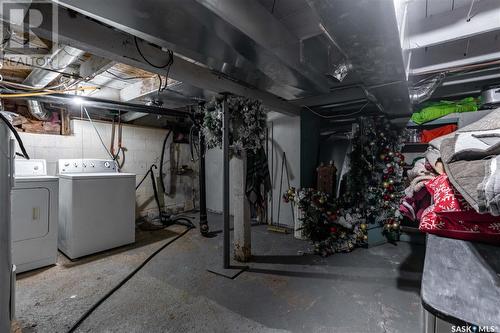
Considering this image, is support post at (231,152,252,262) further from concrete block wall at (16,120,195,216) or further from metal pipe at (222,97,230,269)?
concrete block wall at (16,120,195,216)

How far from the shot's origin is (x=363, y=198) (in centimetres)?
334

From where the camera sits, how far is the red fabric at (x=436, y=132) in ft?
10.3

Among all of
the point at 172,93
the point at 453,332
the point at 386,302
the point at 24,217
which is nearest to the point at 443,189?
the point at 453,332

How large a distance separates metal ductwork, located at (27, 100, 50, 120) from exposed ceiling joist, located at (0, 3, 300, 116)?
2.28 meters

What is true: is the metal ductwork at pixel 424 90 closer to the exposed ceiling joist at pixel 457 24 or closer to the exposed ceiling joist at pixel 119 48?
the exposed ceiling joist at pixel 457 24

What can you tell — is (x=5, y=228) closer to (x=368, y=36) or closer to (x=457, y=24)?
(x=368, y=36)

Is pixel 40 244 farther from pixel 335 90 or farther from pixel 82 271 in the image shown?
pixel 335 90

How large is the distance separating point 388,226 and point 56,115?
525cm

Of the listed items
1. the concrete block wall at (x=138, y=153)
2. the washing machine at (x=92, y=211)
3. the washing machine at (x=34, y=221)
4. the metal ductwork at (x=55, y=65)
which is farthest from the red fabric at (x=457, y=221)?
the concrete block wall at (x=138, y=153)

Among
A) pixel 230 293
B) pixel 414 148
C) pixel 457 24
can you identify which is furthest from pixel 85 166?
pixel 414 148

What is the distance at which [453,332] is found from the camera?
0.64 meters

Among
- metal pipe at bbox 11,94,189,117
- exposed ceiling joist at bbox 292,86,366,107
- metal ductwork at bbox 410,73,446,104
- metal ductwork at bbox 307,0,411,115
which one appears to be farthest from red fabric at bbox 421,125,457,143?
metal pipe at bbox 11,94,189,117

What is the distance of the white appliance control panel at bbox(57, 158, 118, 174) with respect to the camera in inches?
132

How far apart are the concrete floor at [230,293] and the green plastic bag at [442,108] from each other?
1.90m
